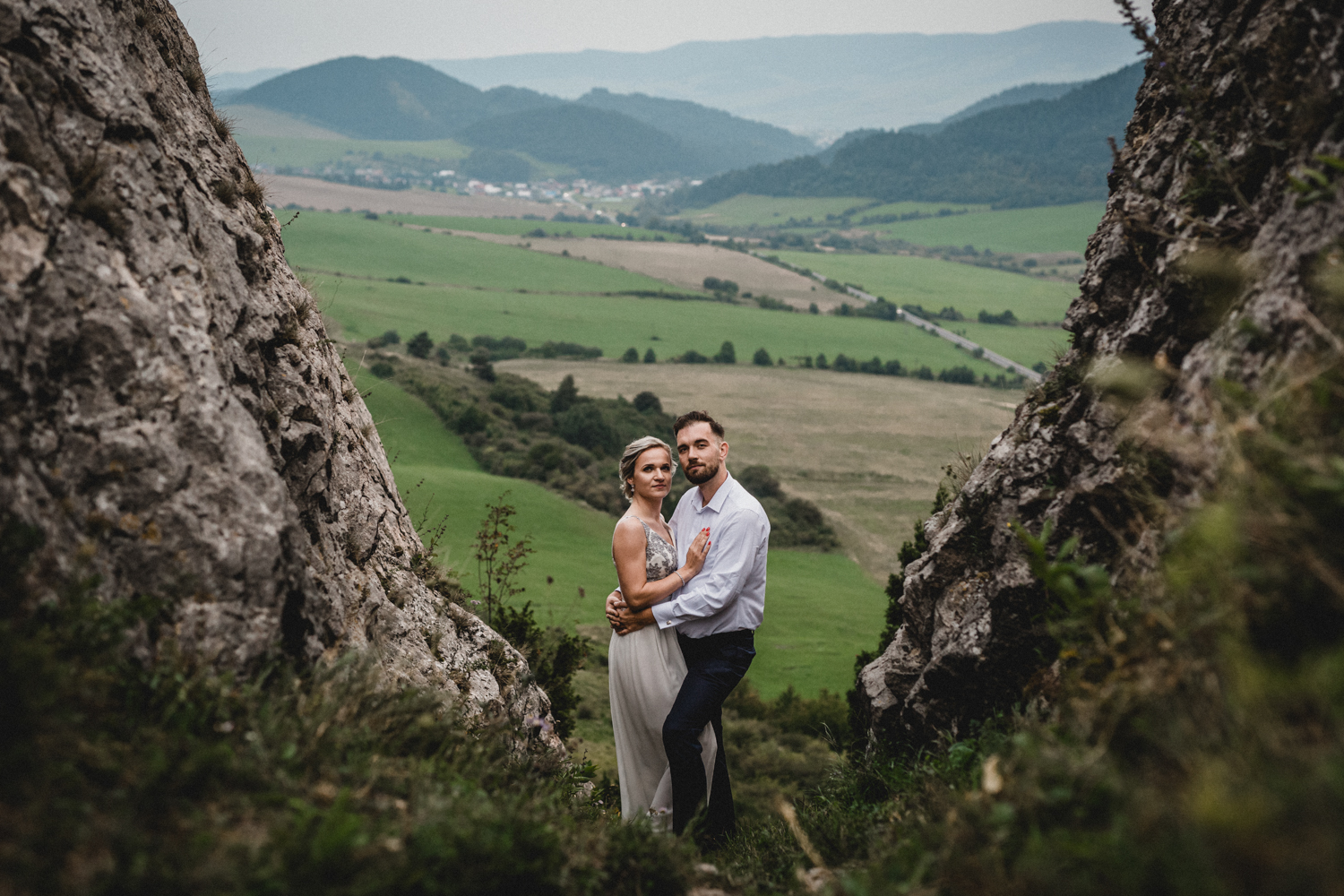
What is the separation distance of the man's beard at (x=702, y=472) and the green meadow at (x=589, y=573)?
13.5 m

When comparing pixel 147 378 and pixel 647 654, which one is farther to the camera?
pixel 647 654

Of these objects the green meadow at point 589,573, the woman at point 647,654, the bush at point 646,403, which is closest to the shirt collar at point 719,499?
the woman at point 647,654

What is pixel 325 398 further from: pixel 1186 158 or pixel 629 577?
pixel 1186 158

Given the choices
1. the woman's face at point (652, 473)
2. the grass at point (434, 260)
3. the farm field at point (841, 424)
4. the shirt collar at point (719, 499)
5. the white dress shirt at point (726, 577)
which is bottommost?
the farm field at point (841, 424)

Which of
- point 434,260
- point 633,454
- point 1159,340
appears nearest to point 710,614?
point 633,454

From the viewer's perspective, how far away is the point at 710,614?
18.5ft

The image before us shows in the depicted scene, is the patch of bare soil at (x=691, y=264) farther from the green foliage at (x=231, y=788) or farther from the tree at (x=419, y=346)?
the green foliage at (x=231, y=788)

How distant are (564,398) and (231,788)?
60.7 m

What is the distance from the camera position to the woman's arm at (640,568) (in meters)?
5.72

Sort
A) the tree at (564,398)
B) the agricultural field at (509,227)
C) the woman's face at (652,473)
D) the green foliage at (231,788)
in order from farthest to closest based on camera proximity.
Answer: the agricultural field at (509,227)
the tree at (564,398)
the woman's face at (652,473)
the green foliage at (231,788)

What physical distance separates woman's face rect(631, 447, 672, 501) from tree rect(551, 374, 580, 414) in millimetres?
56035

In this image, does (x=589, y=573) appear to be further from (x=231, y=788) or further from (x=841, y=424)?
(x=841, y=424)

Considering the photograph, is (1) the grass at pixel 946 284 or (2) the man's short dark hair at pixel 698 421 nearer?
(2) the man's short dark hair at pixel 698 421

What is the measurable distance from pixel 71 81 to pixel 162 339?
1580 mm
